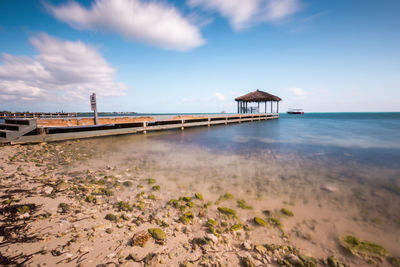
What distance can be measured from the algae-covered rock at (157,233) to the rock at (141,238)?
0.05m

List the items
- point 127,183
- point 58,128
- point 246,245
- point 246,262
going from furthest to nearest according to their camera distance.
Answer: point 58,128 < point 127,183 < point 246,245 < point 246,262

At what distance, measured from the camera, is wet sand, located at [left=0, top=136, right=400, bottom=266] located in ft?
6.21

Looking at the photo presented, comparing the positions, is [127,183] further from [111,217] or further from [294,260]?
[294,260]

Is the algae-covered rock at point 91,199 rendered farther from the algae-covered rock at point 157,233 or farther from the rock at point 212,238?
A: the rock at point 212,238

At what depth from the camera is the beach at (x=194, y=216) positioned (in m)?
1.89

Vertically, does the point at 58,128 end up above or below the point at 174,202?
above

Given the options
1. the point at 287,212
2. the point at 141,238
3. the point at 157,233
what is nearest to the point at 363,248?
the point at 287,212

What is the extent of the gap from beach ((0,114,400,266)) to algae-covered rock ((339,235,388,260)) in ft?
0.04

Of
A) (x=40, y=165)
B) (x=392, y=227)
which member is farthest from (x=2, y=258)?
(x=392, y=227)

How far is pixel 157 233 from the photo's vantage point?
85.6 inches

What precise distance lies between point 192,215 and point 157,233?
66 cm

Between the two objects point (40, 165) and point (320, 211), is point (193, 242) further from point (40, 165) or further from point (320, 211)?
point (40, 165)

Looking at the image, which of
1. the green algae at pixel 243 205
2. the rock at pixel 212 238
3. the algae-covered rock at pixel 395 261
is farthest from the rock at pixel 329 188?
the rock at pixel 212 238

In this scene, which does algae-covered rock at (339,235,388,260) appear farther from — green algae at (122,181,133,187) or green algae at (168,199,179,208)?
green algae at (122,181,133,187)
